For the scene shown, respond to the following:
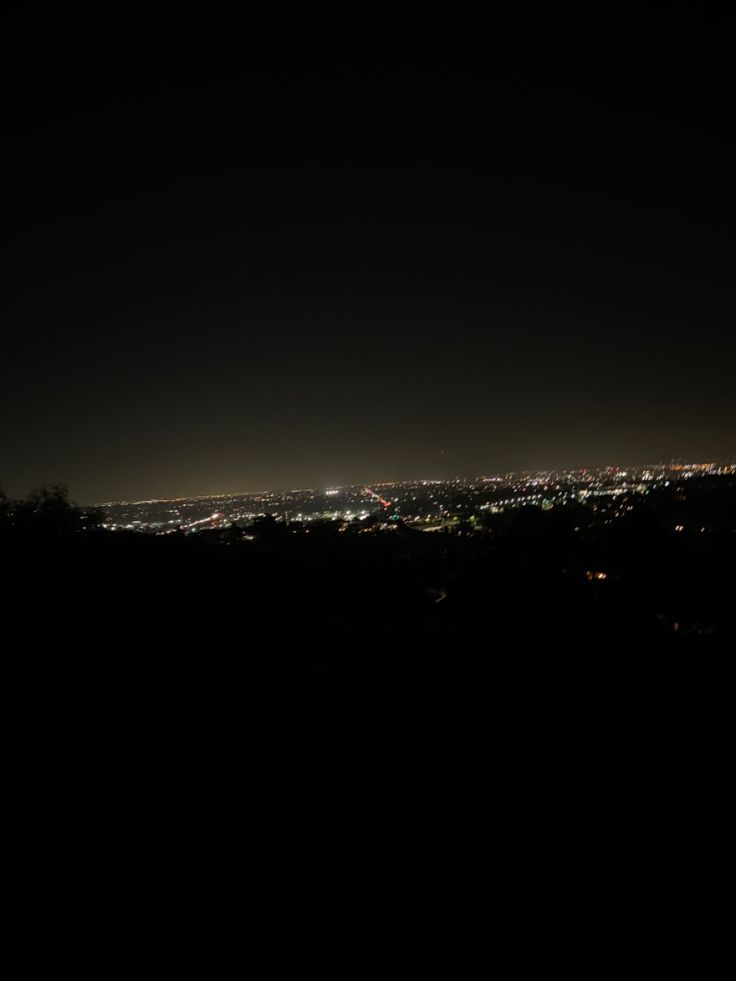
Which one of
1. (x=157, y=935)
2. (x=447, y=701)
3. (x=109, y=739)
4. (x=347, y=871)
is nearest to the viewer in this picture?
(x=157, y=935)

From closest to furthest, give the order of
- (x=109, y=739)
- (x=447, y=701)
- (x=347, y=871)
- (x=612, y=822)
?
(x=347, y=871) → (x=612, y=822) → (x=109, y=739) → (x=447, y=701)

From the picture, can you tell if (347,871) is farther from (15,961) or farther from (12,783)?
(12,783)

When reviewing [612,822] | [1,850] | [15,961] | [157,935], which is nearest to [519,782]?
[612,822]

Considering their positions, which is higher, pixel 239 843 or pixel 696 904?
pixel 239 843

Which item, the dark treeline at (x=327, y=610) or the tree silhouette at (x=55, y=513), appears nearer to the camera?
the dark treeline at (x=327, y=610)

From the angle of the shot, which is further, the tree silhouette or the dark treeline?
the tree silhouette

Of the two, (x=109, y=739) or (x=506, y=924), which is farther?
(x=109, y=739)

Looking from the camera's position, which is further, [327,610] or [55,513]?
[55,513]

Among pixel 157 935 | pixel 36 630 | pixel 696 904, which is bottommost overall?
pixel 696 904
